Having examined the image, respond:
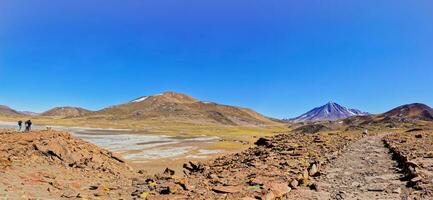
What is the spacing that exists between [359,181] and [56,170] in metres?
17.2

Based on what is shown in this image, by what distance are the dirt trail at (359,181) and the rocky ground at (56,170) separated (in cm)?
970

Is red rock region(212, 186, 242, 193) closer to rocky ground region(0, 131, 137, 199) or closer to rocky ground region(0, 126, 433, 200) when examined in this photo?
rocky ground region(0, 126, 433, 200)

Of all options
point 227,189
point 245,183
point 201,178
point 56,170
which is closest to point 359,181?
point 245,183

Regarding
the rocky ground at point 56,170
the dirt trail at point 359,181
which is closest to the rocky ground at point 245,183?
the dirt trail at point 359,181

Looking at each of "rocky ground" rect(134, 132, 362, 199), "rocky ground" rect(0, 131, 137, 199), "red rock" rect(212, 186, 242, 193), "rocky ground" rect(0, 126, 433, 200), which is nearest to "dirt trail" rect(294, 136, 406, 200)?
"rocky ground" rect(0, 126, 433, 200)

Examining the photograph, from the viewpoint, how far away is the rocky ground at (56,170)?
19.6 m

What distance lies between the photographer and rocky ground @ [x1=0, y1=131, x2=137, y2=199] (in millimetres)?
19562

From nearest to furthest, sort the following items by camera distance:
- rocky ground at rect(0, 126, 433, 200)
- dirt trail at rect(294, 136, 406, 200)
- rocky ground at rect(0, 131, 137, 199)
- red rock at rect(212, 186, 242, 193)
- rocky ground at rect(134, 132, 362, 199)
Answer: dirt trail at rect(294, 136, 406, 200) → rocky ground at rect(0, 126, 433, 200) → rocky ground at rect(134, 132, 362, 199) → red rock at rect(212, 186, 242, 193) → rocky ground at rect(0, 131, 137, 199)

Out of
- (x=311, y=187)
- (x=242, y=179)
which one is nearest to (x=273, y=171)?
(x=242, y=179)

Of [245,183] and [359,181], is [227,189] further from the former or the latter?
[359,181]

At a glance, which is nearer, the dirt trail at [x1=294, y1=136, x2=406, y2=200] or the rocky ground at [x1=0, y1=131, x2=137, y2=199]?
the dirt trail at [x1=294, y1=136, x2=406, y2=200]

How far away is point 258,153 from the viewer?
40406 millimetres

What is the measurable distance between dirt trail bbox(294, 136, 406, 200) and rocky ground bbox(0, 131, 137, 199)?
970 centimetres

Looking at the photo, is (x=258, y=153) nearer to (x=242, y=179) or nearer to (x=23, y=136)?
(x=242, y=179)
